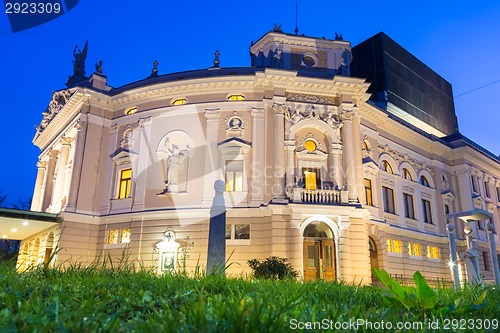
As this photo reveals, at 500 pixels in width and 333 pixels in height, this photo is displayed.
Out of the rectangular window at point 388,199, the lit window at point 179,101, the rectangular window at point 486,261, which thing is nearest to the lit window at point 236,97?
the lit window at point 179,101

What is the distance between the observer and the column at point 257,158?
2411 centimetres

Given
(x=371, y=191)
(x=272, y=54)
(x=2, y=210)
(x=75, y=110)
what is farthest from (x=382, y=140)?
(x=2, y=210)

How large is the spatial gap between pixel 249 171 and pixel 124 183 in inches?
345

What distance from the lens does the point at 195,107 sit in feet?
86.4

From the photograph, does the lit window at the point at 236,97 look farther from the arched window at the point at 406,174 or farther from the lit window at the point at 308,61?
the arched window at the point at 406,174

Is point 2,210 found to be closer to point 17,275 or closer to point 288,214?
point 288,214

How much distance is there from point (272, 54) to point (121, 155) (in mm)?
Result: 12359

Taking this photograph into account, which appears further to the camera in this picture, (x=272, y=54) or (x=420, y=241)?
(x=420, y=241)

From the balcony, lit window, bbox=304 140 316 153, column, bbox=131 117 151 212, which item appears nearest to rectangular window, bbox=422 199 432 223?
the balcony

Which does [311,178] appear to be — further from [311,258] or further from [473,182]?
[473,182]

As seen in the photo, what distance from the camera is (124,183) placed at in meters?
27.2

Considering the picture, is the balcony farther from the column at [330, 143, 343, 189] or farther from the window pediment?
the window pediment

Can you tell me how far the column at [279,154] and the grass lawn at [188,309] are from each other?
16890mm

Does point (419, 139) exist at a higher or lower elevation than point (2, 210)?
higher
